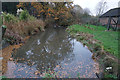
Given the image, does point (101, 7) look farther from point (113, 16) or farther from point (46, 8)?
point (46, 8)

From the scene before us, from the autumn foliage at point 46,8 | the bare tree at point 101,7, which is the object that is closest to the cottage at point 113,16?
the bare tree at point 101,7

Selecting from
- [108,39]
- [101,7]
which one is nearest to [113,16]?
[108,39]

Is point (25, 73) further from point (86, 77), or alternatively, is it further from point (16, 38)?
point (16, 38)

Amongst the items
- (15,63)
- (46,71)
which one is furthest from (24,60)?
(46,71)

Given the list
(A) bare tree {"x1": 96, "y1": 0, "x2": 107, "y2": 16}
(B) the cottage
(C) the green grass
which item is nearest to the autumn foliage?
(B) the cottage

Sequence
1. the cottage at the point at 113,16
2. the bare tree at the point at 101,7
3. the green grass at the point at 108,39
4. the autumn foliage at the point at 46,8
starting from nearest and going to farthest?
the green grass at the point at 108,39 < the cottage at the point at 113,16 < the autumn foliage at the point at 46,8 < the bare tree at the point at 101,7

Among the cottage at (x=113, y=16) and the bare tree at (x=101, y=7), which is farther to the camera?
the bare tree at (x=101, y=7)

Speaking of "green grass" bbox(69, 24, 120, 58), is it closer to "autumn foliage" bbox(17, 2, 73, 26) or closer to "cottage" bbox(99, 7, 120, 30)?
"cottage" bbox(99, 7, 120, 30)

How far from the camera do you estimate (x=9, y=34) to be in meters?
4.10

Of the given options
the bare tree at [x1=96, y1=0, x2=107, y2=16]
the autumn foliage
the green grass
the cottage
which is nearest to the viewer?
the green grass

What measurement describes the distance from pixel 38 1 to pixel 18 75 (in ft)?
36.3

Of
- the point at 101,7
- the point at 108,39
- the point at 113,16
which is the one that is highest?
the point at 101,7

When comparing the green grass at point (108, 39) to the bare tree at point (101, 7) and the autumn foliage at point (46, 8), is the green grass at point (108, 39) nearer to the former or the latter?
the autumn foliage at point (46, 8)

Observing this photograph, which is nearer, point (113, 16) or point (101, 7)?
point (113, 16)
